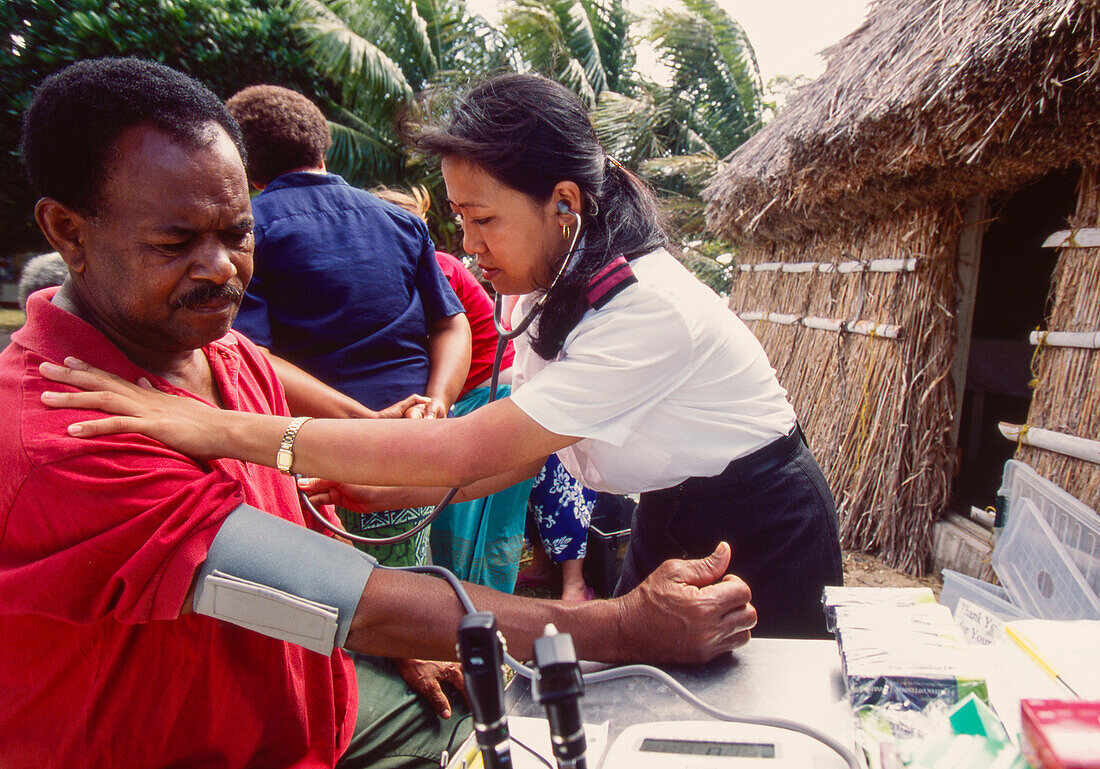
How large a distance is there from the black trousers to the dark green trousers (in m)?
0.69

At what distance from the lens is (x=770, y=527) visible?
164cm

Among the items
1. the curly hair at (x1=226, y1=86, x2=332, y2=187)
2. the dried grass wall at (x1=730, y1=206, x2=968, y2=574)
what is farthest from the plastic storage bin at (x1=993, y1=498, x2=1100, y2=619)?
the curly hair at (x1=226, y1=86, x2=332, y2=187)

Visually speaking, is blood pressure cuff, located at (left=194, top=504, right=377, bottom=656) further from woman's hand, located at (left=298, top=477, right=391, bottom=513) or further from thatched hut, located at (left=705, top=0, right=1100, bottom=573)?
thatched hut, located at (left=705, top=0, right=1100, bottom=573)

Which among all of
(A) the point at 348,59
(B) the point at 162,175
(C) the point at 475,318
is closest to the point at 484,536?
(C) the point at 475,318

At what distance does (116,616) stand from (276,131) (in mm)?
1771

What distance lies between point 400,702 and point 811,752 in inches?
39.1

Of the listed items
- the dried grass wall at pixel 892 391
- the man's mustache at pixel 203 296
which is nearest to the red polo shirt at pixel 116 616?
the man's mustache at pixel 203 296

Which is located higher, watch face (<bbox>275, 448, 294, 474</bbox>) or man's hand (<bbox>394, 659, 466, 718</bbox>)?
watch face (<bbox>275, 448, 294, 474</bbox>)

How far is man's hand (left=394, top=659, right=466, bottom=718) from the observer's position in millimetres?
1625

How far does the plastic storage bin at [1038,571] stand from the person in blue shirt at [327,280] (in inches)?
83.7

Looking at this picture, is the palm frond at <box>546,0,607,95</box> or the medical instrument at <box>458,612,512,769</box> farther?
the palm frond at <box>546,0,607,95</box>

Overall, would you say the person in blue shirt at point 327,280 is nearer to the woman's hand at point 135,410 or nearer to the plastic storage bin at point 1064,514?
the woman's hand at point 135,410

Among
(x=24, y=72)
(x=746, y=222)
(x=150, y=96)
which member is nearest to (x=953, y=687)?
(x=150, y=96)

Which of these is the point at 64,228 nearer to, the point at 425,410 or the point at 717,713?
the point at 425,410
